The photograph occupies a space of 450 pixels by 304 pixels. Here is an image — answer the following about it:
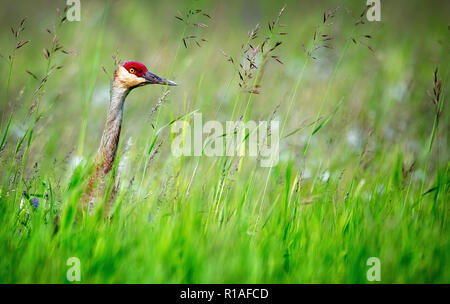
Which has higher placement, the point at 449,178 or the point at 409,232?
the point at 449,178

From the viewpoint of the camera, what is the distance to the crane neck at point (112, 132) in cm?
338

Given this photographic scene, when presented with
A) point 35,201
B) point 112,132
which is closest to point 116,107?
point 112,132

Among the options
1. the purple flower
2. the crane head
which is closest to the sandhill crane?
the crane head

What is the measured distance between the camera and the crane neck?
11.1 ft

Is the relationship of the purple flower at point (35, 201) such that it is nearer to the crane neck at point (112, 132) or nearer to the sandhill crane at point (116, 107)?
the sandhill crane at point (116, 107)

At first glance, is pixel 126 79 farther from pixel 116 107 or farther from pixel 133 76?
pixel 116 107

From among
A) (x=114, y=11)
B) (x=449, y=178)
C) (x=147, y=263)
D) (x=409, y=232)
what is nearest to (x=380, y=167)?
(x=449, y=178)

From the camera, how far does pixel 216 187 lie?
2.98 meters

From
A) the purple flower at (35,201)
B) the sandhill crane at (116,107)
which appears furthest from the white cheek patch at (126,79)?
the purple flower at (35,201)

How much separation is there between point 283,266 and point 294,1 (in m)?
8.10

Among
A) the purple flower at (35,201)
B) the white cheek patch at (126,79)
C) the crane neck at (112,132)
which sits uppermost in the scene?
the white cheek patch at (126,79)

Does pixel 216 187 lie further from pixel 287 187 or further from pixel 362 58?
pixel 362 58

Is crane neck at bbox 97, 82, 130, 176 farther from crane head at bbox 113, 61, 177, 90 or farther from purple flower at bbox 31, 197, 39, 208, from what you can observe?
purple flower at bbox 31, 197, 39, 208

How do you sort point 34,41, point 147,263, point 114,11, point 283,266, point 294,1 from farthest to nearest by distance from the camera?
1. point 294,1
2. point 114,11
3. point 34,41
4. point 283,266
5. point 147,263
